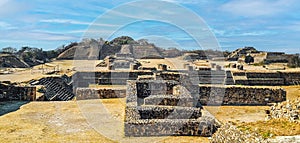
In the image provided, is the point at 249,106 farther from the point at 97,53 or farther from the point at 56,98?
the point at 97,53

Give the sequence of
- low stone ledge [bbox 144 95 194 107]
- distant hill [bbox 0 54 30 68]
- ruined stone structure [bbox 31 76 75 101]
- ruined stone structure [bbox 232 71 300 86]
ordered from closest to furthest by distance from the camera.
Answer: low stone ledge [bbox 144 95 194 107] < ruined stone structure [bbox 31 76 75 101] < ruined stone structure [bbox 232 71 300 86] < distant hill [bbox 0 54 30 68]

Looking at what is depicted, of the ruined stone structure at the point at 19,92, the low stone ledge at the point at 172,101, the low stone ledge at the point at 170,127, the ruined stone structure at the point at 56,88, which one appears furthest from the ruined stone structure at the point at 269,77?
the low stone ledge at the point at 170,127

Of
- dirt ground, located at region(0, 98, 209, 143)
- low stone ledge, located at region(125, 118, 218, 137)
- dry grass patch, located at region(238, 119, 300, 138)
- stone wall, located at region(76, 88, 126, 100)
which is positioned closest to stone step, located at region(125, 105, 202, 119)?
dirt ground, located at region(0, 98, 209, 143)

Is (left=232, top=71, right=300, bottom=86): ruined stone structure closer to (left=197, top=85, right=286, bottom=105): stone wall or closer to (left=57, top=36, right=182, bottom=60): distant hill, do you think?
(left=197, top=85, right=286, bottom=105): stone wall

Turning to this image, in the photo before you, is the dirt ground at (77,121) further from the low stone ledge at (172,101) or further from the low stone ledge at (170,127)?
the low stone ledge at (172,101)

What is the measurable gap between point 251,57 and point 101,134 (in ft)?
151

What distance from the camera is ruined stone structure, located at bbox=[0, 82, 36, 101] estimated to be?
15.6 m

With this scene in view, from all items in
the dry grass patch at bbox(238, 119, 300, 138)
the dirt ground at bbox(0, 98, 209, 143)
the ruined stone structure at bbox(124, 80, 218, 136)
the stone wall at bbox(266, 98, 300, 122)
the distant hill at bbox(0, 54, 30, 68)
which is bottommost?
the dirt ground at bbox(0, 98, 209, 143)

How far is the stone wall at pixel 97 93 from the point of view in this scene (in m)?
16.2

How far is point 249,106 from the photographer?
1569 centimetres

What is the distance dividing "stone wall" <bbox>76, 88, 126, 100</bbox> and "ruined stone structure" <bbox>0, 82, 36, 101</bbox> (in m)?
2.43

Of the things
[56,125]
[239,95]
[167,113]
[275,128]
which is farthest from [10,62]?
[275,128]

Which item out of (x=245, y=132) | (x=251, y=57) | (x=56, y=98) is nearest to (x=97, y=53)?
(x=251, y=57)

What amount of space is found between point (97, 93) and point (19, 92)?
4.18 meters
